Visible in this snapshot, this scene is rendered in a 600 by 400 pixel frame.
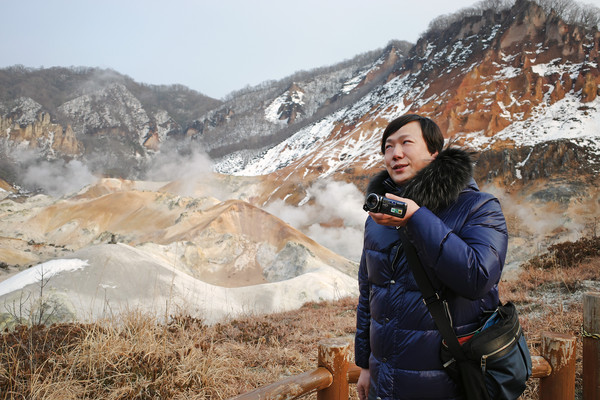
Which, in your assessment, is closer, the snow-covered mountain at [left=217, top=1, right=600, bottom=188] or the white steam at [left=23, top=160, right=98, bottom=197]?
the snow-covered mountain at [left=217, top=1, right=600, bottom=188]

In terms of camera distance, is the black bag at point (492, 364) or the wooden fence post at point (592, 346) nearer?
the black bag at point (492, 364)

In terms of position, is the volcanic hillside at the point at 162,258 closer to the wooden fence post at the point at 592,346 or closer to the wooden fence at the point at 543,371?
the wooden fence at the point at 543,371

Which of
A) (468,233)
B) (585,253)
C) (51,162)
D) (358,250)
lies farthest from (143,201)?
(51,162)

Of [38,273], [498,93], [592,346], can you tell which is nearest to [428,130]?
[592,346]

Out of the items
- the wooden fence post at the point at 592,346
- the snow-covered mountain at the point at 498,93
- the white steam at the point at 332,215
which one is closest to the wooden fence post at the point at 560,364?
the wooden fence post at the point at 592,346

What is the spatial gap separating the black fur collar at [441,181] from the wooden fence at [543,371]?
94 cm

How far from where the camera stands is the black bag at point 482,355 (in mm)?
1383

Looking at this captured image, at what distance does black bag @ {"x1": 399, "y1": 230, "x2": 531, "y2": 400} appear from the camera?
1.38 meters

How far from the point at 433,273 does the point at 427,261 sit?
0.34ft

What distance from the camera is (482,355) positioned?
1.38 m

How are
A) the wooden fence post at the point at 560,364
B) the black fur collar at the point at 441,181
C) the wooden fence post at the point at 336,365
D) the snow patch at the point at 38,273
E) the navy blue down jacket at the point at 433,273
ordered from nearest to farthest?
the navy blue down jacket at the point at 433,273, the black fur collar at the point at 441,181, the wooden fence post at the point at 336,365, the wooden fence post at the point at 560,364, the snow patch at the point at 38,273

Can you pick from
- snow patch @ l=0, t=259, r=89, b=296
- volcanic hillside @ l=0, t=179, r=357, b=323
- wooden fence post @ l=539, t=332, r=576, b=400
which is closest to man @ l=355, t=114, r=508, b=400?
wooden fence post @ l=539, t=332, r=576, b=400

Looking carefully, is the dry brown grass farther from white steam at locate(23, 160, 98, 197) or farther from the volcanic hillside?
white steam at locate(23, 160, 98, 197)

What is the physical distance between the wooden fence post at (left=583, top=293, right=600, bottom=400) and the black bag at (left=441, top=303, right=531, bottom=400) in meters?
1.38
